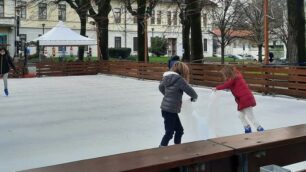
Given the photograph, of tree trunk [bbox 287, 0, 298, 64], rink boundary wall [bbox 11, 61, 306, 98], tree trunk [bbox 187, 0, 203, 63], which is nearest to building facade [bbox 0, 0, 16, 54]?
rink boundary wall [bbox 11, 61, 306, 98]

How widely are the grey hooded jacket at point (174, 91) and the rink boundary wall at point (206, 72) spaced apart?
25.9 feet

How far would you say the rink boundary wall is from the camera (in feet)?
44.1

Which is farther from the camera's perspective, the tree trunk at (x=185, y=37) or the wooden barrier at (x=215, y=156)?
the tree trunk at (x=185, y=37)

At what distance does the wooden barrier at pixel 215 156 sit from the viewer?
2340 millimetres

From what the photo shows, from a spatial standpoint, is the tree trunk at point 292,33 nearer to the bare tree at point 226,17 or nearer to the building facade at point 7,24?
the bare tree at point 226,17

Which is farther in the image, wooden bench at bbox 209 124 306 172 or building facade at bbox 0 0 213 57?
building facade at bbox 0 0 213 57

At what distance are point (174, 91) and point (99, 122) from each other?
143 inches

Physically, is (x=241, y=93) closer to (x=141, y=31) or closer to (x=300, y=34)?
(x=300, y=34)

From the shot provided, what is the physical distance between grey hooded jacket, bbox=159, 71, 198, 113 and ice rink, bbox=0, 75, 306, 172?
24.1 inches

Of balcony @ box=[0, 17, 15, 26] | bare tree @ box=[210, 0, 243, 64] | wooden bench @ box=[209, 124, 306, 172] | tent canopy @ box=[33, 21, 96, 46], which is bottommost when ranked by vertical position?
wooden bench @ box=[209, 124, 306, 172]

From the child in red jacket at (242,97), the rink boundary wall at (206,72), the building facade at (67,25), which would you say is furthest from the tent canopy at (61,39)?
the child in red jacket at (242,97)

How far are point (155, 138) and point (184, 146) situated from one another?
489 centimetres

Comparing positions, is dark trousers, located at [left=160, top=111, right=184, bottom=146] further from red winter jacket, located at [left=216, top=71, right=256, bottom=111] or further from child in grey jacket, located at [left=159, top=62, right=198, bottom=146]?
red winter jacket, located at [left=216, top=71, right=256, bottom=111]

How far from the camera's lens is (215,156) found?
102 inches
